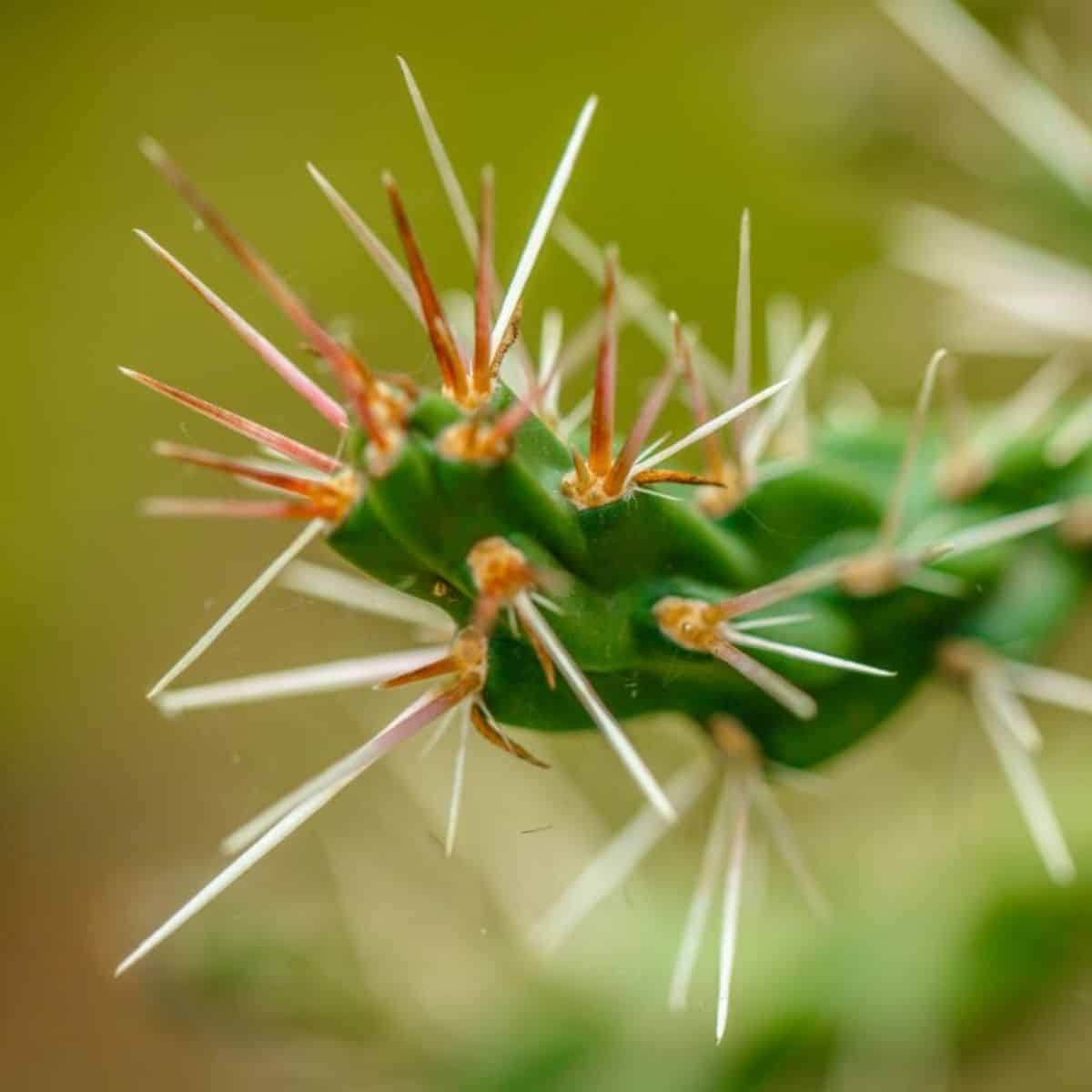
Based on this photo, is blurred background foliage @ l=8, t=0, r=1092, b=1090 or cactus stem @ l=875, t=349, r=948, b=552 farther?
blurred background foliage @ l=8, t=0, r=1092, b=1090

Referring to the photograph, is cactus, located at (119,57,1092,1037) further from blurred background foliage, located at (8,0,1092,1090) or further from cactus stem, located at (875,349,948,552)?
blurred background foliage, located at (8,0,1092,1090)

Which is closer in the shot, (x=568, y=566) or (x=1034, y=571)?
(x=568, y=566)

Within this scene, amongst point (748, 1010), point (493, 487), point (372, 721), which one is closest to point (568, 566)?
point (493, 487)

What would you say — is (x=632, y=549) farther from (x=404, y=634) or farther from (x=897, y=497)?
(x=404, y=634)

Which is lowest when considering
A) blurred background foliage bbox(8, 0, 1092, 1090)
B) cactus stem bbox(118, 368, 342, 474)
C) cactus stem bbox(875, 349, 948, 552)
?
blurred background foliage bbox(8, 0, 1092, 1090)

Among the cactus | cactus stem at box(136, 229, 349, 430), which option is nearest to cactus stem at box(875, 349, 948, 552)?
the cactus

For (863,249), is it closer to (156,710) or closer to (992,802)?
(992,802)
